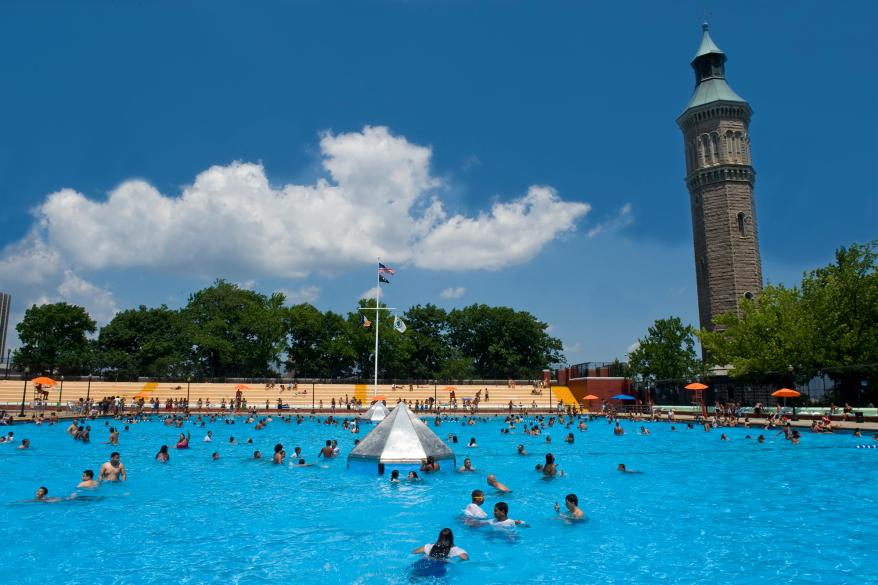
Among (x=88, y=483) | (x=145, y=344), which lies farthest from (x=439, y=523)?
(x=145, y=344)

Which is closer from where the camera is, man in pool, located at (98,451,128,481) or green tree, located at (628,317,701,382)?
man in pool, located at (98,451,128,481)

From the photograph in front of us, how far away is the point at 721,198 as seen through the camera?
62.2 meters

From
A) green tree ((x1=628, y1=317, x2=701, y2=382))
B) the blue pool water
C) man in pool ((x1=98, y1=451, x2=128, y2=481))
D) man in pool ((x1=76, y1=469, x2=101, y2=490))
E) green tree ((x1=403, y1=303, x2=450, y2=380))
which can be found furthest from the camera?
green tree ((x1=403, y1=303, x2=450, y2=380))

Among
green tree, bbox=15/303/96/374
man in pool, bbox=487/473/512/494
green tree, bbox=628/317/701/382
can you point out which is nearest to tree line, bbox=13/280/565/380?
green tree, bbox=15/303/96/374

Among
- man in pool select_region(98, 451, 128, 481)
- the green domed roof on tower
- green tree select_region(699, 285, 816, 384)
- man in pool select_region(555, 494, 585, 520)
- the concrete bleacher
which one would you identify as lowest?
man in pool select_region(555, 494, 585, 520)

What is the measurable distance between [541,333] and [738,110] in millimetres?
42665

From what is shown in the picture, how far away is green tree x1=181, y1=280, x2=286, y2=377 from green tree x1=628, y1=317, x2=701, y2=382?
4629cm

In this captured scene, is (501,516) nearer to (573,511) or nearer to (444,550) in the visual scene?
(573,511)

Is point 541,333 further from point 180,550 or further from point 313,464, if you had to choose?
point 180,550

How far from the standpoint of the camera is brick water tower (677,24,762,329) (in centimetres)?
6084

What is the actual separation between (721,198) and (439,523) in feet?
191

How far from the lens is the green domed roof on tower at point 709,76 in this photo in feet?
213

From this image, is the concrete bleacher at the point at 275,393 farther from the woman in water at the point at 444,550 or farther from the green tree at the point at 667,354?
the woman in water at the point at 444,550

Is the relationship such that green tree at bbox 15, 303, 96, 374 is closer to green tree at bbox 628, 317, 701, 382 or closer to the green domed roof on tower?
green tree at bbox 628, 317, 701, 382
